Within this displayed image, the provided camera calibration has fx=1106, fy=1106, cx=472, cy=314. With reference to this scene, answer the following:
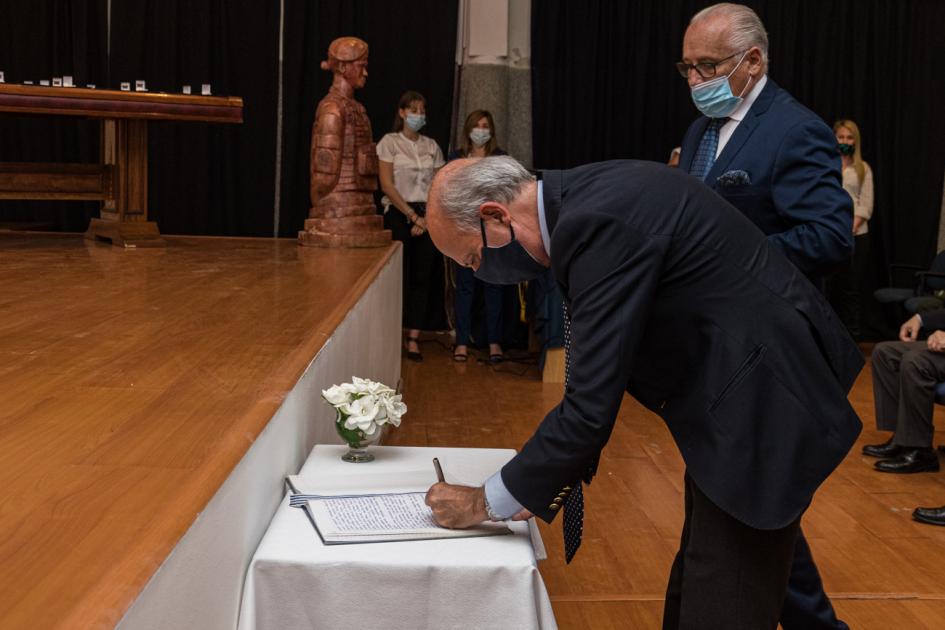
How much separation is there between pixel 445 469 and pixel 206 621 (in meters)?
0.81

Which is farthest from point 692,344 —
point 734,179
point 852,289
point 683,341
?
point 852,289

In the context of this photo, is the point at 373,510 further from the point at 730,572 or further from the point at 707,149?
the point at 707,149

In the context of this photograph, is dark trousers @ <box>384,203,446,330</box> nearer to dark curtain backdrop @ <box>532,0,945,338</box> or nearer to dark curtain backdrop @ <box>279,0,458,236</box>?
dark curtain backdrop @ <box>279,0,458,236</box>

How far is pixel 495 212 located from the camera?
5.41ft

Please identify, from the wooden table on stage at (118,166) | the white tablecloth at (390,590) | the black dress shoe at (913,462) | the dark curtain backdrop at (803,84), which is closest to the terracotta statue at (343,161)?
the wooden table on stage at (118,166)

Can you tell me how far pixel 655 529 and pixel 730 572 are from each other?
1.81 m

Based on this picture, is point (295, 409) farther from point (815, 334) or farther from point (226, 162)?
point (226, 162)

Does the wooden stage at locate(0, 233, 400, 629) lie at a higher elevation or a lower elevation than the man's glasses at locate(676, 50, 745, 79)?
lower

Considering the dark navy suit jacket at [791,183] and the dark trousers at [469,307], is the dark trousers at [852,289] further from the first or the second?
the dark navy suit jacket at [791,183]

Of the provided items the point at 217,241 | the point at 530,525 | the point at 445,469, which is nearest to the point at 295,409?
the point at 445,469

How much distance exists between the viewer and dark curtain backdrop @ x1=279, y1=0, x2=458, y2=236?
7.16 m

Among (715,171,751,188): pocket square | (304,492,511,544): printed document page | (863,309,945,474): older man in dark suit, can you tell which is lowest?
(863,309,945,474): older man in dark suit

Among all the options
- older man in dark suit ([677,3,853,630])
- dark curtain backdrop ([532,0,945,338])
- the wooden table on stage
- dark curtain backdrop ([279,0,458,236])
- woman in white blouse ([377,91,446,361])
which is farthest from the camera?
dark curtain backdrop ([532,0,945,338])

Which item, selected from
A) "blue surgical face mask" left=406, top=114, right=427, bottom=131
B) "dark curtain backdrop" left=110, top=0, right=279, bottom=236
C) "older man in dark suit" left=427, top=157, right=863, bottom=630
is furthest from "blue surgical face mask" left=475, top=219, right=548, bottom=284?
"dark curtain backdrop" left=110, top=0, right=279, bottom=236
